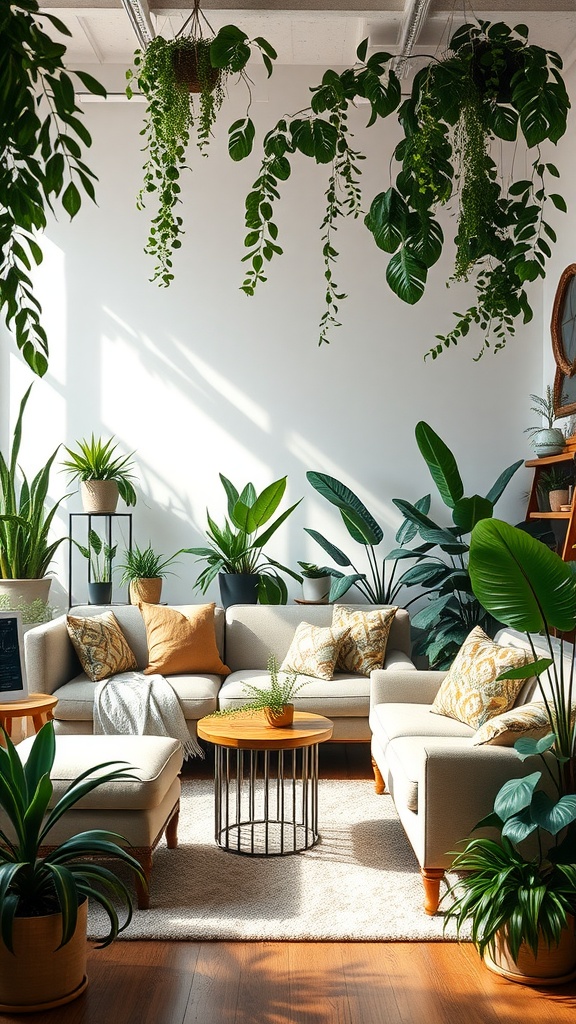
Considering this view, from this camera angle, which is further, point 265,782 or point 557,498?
point 557,498

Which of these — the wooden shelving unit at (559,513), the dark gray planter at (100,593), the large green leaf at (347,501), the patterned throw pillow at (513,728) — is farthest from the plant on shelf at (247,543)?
the patterned throw pillow at (513,728)

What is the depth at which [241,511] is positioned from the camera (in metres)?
5.88

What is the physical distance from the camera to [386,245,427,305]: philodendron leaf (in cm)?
167

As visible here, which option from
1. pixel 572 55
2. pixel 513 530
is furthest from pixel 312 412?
pixel 513 530

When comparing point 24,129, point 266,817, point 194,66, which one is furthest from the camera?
point 266,817

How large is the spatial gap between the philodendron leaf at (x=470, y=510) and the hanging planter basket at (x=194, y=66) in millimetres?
3350

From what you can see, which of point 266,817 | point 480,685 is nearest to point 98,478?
point 266,817

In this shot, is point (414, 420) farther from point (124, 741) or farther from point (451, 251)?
point (124, 741)

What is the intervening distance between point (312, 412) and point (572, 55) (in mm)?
2708

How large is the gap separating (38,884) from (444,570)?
3.50 m

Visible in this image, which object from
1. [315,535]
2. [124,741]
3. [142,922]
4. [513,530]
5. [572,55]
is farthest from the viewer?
[315,535]

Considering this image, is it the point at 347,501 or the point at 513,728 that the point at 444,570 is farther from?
the point at 513,728

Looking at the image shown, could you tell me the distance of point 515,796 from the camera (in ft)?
9.17

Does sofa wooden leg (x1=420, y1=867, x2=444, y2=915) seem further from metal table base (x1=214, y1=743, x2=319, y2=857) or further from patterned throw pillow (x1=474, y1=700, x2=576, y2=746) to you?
metal table base (x1=214, y1=743, x2=319, y2=857)
